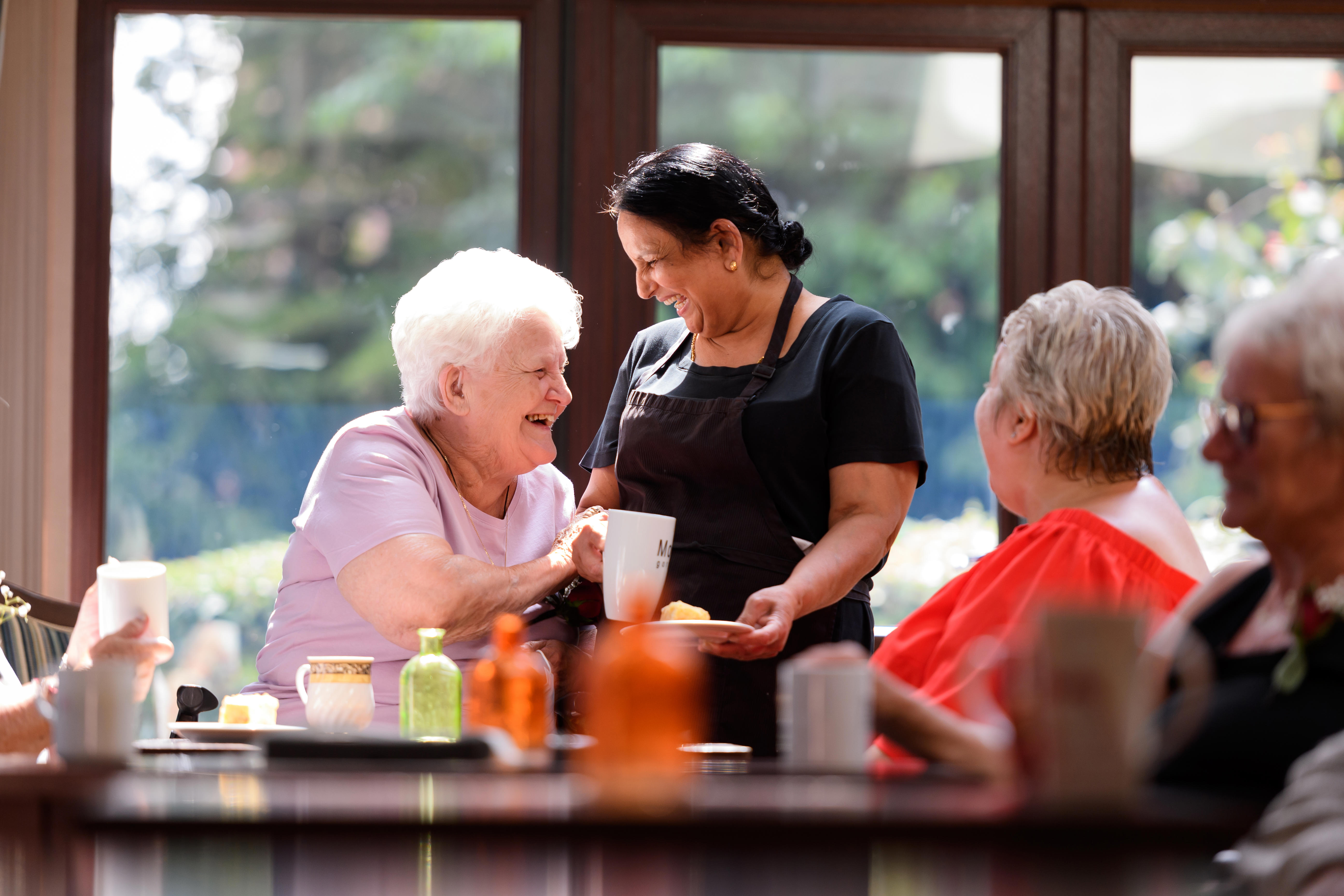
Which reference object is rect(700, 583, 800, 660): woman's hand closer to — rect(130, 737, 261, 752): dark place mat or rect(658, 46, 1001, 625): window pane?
rect(130, 737, 261, 752): dark place mat

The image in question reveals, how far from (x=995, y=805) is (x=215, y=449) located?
299 centimetres

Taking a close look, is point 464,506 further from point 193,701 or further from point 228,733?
point 228,733

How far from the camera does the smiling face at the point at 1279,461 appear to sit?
4.73 feet

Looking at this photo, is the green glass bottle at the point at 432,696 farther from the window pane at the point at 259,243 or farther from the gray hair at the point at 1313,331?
the window pane at the point at 259,243

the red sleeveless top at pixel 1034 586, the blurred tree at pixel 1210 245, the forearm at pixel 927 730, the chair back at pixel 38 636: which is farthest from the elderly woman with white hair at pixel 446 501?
the blurred tree at pixel 1210 245

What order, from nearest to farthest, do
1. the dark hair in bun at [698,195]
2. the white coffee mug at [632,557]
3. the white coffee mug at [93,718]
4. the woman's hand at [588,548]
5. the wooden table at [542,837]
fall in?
Answer: the wooden table at [542,837], the white coffee mug at [93,718], the white coffee mug at [632,557], the woman's hand at [588,548], the dark hair in bun at [698,195]

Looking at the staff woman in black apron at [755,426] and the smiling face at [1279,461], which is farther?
the staff woman in black apron at [755,426]

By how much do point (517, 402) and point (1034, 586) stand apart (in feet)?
3.48

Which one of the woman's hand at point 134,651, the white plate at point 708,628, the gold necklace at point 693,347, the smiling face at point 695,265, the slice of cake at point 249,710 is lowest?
the slice of cake at point 249,710

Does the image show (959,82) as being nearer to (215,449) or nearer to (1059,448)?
(1059,448)

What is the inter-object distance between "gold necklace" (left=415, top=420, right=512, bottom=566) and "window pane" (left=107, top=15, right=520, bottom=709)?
1189 millimetres

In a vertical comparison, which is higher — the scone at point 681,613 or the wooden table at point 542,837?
the scone at point 681,613

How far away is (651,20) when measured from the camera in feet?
11.8

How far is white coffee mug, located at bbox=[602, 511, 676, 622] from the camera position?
7.02ft
